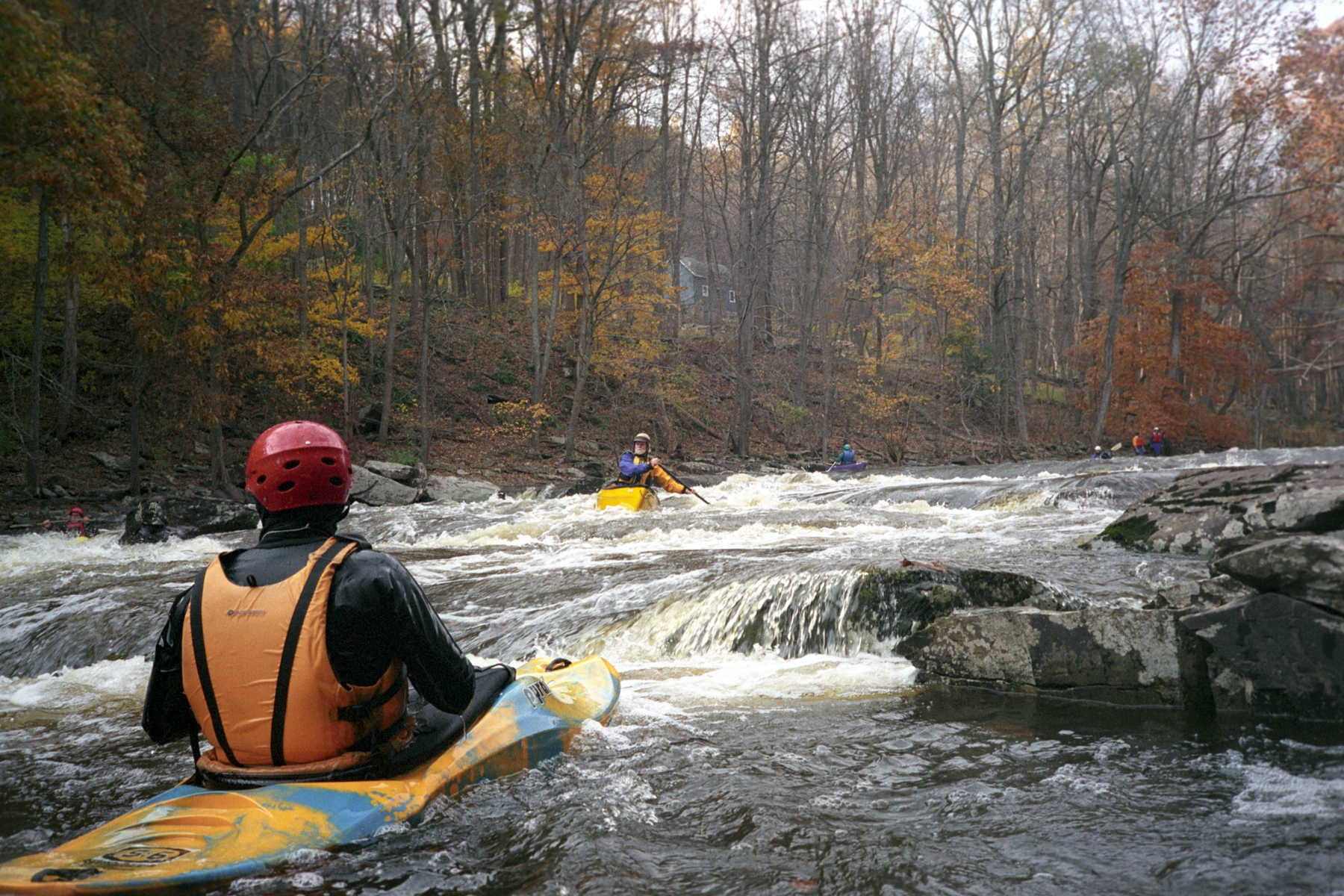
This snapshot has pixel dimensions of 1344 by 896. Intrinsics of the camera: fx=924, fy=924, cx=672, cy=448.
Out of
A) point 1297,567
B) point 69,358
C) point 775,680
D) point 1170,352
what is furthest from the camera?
point 1170,352

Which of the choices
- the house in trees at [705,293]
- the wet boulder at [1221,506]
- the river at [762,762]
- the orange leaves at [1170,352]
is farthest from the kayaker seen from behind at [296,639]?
the orange leaves at [1170,352]

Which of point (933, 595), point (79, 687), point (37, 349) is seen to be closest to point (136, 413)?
point (37, 349)

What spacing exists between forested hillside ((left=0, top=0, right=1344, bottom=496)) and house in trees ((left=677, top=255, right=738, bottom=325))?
0.92 metres

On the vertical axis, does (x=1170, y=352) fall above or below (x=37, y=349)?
above

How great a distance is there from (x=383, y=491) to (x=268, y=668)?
1377 cm

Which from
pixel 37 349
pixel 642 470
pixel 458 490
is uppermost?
pixel 37 349

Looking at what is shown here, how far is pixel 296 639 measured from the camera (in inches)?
103

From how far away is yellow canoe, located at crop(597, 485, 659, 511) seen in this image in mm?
13227

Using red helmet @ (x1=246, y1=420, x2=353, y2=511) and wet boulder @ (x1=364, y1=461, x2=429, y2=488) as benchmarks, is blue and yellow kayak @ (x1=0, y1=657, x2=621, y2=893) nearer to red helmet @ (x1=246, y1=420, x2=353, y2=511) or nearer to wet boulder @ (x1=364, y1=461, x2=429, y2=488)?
red helmet @ (x1=246, y1=420, x2=353, y2=511)

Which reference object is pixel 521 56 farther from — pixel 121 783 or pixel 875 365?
pixel 121 783

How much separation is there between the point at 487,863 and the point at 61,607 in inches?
250

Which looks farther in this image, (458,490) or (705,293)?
(705,293)

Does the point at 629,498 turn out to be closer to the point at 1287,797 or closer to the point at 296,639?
the point at 1287,797

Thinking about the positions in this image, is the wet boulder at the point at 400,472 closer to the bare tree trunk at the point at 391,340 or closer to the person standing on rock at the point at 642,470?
the bare tree trunk at the point at 391,340
